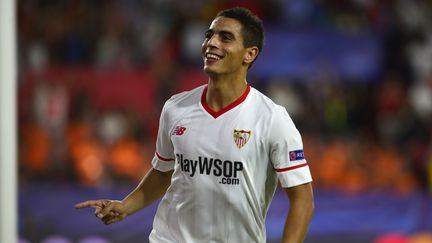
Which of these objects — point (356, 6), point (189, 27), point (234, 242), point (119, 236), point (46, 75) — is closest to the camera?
point (234, 242)

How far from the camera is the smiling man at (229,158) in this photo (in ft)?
13.7

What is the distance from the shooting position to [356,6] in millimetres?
14062

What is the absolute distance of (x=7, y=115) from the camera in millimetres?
4105

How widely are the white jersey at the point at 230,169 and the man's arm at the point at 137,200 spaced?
0.23 m

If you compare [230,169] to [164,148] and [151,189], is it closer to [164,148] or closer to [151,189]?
[164,148]

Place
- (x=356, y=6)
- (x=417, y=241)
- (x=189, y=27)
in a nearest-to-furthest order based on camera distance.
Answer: (x=417, y=241)
(x=189, y=27)
(x=356, y=6)

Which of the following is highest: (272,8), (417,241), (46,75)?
(272,8)

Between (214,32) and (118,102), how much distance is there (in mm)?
7323

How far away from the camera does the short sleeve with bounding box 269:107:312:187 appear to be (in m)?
4.16

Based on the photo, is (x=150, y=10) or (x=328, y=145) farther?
(x=150, y=10)

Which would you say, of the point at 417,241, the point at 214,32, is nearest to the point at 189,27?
the point at 417,241

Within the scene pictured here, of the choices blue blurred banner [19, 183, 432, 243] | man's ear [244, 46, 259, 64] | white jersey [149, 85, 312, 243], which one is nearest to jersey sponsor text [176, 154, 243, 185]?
white jersey [149, 85, 312, 243]

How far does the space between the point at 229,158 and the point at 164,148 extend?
1.58ft

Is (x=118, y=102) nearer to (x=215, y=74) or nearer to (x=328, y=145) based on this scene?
(x=328, y=145)
